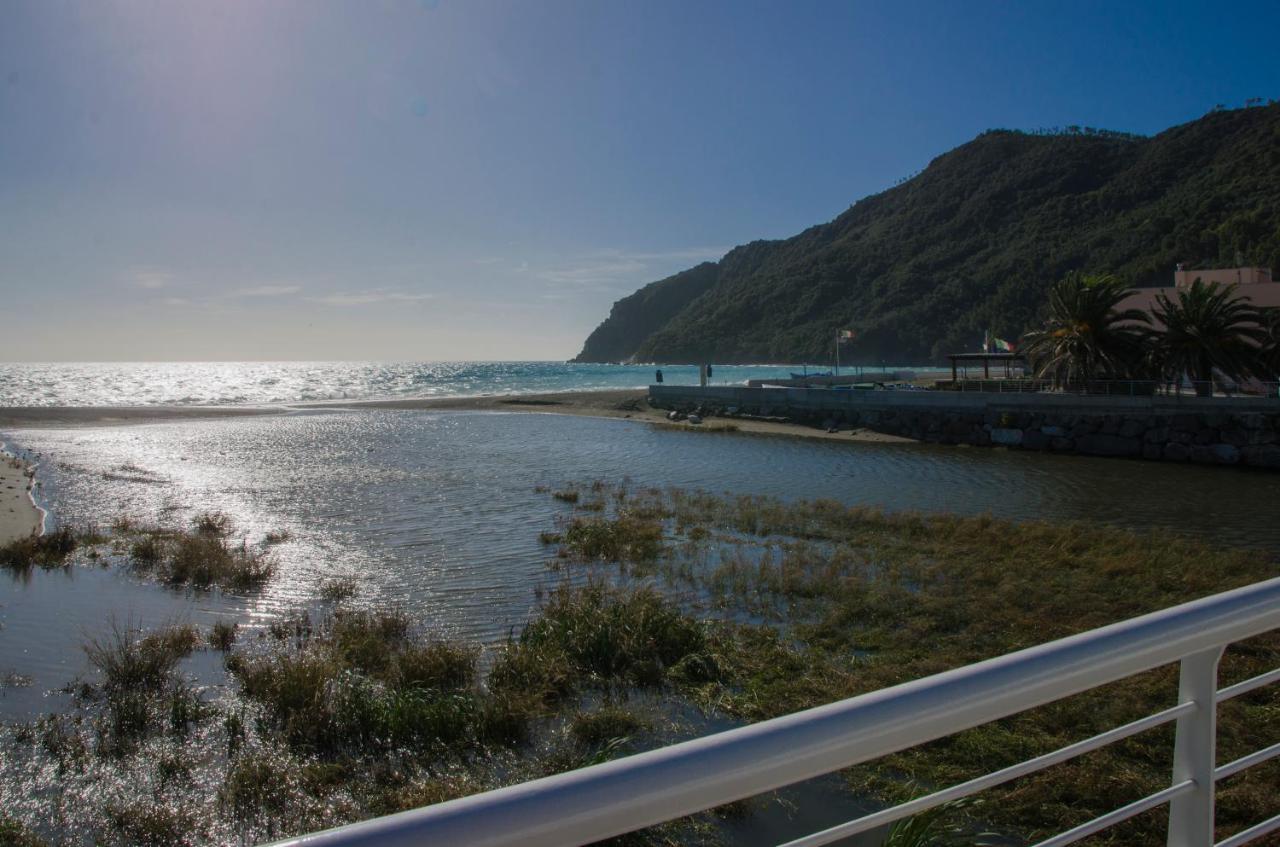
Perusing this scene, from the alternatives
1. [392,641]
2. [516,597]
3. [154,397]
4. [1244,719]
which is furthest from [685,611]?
[154,397]

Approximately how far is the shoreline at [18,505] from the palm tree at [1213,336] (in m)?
34.2

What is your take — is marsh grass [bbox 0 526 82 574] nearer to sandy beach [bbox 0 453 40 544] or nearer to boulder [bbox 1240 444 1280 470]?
sandy beach [bbox 0 453 40 544]

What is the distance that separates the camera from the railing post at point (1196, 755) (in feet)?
5.60

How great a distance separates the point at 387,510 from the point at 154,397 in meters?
73.7

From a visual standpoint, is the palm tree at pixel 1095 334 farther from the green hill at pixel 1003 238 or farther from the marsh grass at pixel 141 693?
the marsh grass at pixel 141 693

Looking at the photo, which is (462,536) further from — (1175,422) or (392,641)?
(1175,422)

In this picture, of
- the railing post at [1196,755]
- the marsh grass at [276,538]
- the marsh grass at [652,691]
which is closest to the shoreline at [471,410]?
the marsh grass at [276,538]

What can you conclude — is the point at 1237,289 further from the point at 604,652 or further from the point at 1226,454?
the point at 604,652

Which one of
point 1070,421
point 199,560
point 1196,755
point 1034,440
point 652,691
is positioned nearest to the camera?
point 1196,755

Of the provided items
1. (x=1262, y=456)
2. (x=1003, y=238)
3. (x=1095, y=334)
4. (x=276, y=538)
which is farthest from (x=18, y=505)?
(x=1003, y=238)

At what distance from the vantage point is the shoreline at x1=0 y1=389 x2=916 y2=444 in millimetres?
40750

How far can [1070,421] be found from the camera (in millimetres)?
30859

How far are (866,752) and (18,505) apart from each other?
23.0m

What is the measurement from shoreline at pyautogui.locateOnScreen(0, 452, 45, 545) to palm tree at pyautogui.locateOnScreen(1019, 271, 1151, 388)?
3334cm
